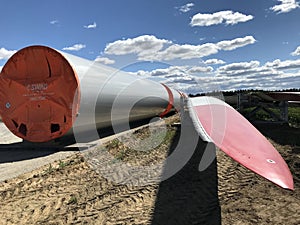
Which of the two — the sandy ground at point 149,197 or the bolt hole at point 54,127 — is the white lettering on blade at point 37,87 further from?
the sandy ground at point 149,197

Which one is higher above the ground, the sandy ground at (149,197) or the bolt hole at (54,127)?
the bolt hole at (54,127)

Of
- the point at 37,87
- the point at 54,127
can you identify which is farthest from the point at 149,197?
the point at 37,87

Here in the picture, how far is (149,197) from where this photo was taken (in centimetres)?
428

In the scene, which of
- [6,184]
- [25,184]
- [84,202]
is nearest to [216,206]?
[84,202]

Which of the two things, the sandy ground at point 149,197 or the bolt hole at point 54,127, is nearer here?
the sandy ground at point 149,197

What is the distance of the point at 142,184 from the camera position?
4785mm

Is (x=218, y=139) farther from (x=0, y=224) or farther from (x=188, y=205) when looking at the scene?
(x=0, y=224)

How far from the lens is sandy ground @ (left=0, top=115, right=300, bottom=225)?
3.63 metres

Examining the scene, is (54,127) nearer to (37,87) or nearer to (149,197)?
(37,87)

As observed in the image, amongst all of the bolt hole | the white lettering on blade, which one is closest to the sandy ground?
the bolt hole

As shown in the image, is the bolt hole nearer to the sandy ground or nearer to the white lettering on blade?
the white lettering on blade

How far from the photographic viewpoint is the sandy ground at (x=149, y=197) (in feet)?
11.9

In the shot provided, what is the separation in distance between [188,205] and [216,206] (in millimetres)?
396

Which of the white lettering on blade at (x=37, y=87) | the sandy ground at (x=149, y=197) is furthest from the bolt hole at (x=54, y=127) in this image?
the sandy ground at (x=149, y=197)
